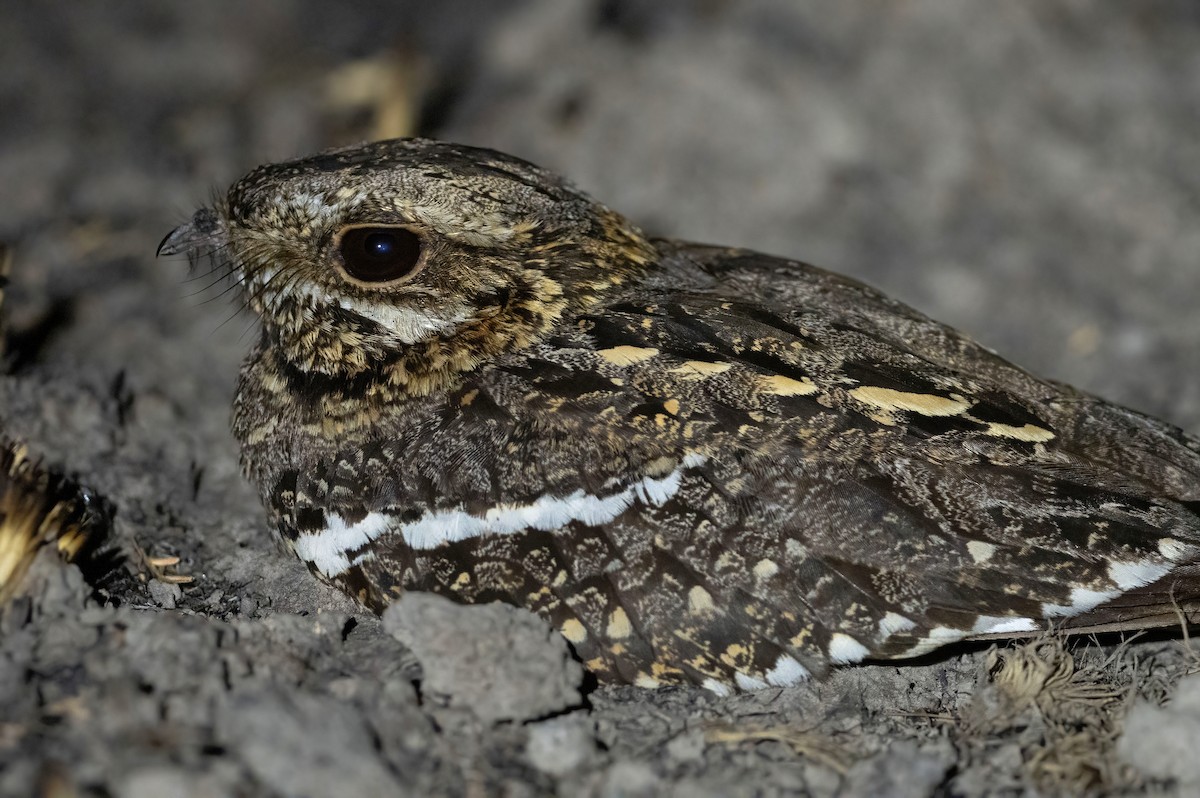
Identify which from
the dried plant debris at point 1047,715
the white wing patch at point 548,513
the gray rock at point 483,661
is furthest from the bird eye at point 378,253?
the dried plant debris at point 1047,715

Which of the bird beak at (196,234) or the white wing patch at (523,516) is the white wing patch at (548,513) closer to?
the white wing patch at (523,516)

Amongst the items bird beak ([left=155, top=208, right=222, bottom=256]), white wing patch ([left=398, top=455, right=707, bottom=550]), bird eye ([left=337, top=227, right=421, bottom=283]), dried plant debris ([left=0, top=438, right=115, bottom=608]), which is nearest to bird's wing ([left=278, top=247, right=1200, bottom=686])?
white wing patch ([left=398, top=455, right=707, bottom=550])

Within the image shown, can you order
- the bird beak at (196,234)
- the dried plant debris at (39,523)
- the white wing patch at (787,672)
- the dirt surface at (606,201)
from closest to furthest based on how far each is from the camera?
the dirt surface at (606,201), the dried plant debris at (39,523), the white wing patch at (787,672), the bird beak at (196,234)

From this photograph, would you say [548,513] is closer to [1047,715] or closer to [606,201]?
[1047,715]

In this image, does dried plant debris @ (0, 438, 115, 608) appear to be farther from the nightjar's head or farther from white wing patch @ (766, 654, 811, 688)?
white wing patch @ (766, 654, 811, 688)

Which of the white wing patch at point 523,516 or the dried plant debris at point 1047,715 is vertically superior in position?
the white wing patch at point 523,516

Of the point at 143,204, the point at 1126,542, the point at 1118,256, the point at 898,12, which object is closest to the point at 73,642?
the point at 1126,542

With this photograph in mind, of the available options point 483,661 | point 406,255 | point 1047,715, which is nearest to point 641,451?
point 483,661
